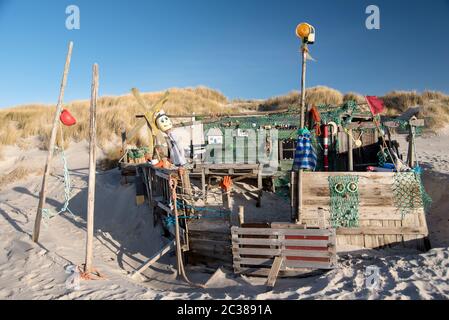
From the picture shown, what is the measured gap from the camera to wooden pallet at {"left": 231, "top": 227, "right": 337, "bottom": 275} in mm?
7961

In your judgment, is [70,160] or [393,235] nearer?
[393,235]

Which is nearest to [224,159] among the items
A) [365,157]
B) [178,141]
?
[365,157]

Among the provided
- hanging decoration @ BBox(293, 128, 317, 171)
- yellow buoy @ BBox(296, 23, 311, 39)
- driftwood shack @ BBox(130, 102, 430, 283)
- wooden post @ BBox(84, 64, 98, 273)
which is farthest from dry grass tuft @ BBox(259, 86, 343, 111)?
wooden post @ BBox(84, 64, 98, 273)

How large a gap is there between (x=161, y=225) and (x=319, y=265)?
20.3 feet

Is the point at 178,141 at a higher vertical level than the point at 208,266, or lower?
higher

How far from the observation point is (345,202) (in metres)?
9.48

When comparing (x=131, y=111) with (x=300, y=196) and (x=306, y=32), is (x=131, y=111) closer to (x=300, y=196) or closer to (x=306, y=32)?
(x=306, y=32)

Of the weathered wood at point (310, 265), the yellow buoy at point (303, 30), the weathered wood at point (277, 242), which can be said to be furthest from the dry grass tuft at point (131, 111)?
the weathered wood at point (310, 265)

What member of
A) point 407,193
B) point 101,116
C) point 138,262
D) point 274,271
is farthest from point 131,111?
point 274,271

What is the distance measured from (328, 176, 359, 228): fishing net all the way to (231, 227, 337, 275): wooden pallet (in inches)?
65.4

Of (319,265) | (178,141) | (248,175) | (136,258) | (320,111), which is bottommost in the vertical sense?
(136,258)
